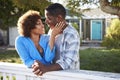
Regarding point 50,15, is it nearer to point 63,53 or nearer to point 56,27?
point 56,27

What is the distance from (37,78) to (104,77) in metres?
0.79

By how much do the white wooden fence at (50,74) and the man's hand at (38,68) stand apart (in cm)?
5

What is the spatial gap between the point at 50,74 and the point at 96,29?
2769cm

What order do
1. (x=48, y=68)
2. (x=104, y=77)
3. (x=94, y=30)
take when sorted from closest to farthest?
1. (x=104, y=77)
2. (x=48, y=68)
3. (x=94, y=30)

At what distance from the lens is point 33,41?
3.42 meters

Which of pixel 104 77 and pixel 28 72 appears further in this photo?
pixel 28 72

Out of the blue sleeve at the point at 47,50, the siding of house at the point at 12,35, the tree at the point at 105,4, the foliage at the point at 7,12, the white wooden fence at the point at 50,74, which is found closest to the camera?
the white wooden fence at the point at 50,74

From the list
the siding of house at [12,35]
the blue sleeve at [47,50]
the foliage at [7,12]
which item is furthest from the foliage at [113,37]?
the blue sleeve at [47,50]

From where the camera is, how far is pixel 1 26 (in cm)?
2036

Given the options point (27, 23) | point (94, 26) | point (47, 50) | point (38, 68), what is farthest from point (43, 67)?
point (94, 26)

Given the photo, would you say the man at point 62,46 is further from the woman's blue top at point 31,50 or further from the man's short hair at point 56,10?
the woman's blue top at point 31,50

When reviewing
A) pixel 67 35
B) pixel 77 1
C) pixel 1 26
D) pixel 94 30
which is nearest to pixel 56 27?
pixel 67 35

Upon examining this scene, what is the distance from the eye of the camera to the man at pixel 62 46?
3213 mm

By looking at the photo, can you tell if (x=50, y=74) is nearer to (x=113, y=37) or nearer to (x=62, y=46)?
(x=62, y=46)
